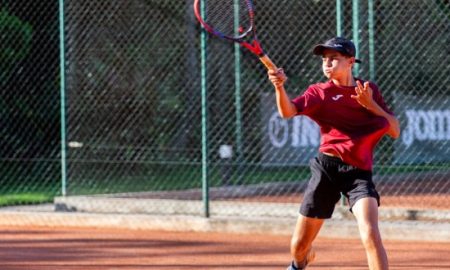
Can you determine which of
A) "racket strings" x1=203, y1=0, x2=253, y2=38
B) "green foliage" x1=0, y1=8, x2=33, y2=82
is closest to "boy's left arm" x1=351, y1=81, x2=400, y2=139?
"racket strings" x1=203, y1=0, x2=253, y2=38

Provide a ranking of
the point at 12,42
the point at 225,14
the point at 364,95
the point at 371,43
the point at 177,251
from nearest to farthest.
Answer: the point at 364,95
the point at 177,251
the point at 225,14
the point at 371,43
the point at 12,42

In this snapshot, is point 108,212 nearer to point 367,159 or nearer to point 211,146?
point 211,146

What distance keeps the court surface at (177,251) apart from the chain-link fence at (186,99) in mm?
1559

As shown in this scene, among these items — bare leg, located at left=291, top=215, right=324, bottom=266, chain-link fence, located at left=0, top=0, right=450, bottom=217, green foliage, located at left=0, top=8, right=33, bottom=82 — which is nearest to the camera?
bare leg, located at left=291, top=215, right=324, bottom=266

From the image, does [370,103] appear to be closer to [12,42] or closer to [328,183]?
[328,183]

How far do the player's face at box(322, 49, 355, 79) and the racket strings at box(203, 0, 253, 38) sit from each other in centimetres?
339

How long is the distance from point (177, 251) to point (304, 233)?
9.59ft

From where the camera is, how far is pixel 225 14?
10586 millimetres

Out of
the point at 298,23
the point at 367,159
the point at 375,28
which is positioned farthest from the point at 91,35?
the point at 367,159

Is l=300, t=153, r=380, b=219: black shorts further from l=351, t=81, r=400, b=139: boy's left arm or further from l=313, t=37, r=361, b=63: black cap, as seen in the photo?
l=313, t=37, r=361, b=63: black cap

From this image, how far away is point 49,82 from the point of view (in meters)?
15.1

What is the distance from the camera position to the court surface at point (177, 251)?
29.3ft

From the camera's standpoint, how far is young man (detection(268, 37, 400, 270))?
6758 millimetres

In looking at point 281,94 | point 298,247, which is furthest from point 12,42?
point 281,94
